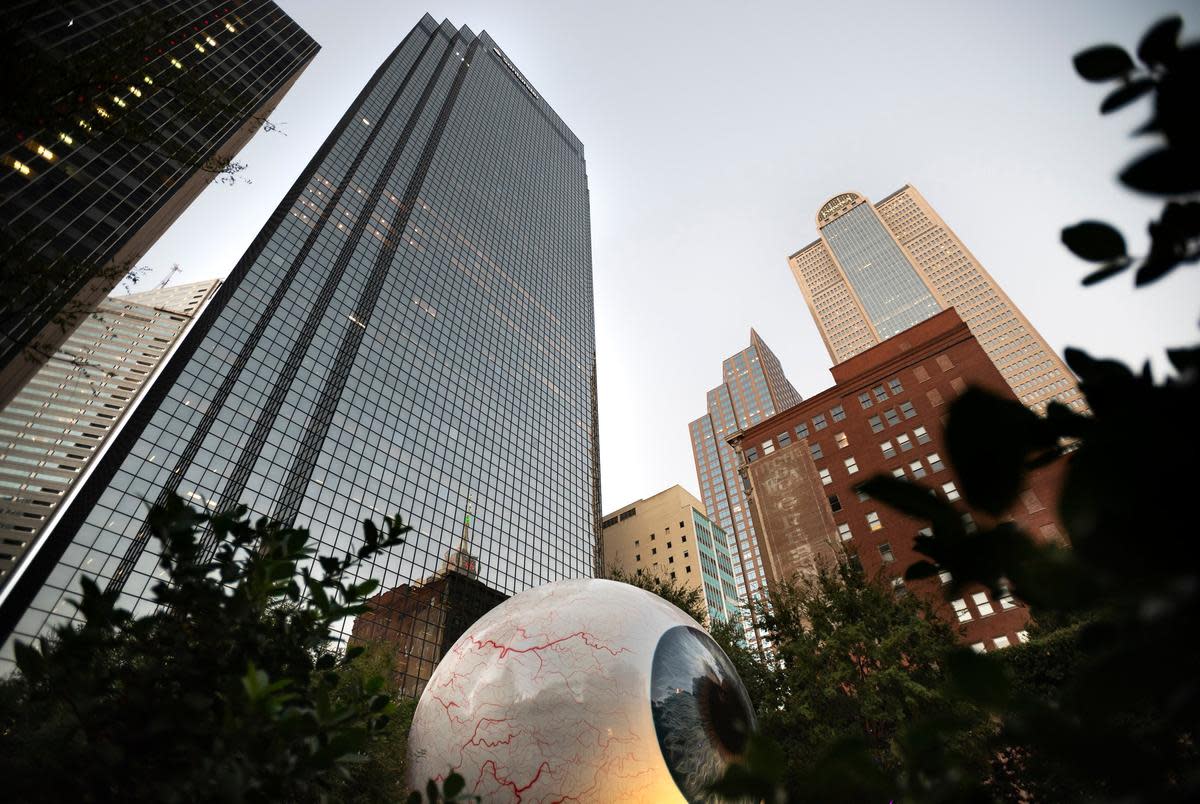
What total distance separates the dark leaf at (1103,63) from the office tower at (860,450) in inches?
1633

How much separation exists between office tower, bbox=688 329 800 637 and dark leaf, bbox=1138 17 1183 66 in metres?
127

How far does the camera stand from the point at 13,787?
238cm

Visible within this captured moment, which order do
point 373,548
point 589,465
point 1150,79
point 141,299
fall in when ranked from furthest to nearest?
1. point 141,299
2. point 589,465
3. point 373,548
4. point 1150,79

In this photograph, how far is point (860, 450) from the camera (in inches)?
1833

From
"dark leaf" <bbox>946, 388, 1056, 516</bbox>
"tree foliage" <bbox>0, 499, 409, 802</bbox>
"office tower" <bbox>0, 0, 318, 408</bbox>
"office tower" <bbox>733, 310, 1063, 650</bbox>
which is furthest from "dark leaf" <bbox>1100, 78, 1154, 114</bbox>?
"office tower" <bbox>733, 310, 1063, 650</bbox>

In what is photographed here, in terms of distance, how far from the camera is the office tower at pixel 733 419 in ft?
439

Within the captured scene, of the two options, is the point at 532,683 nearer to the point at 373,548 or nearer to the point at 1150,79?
the point at 373,548

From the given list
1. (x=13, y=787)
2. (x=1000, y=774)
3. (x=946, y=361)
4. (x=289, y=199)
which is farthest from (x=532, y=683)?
(x=289, y=199)

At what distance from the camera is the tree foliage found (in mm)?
2441

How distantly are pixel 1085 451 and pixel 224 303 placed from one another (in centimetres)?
6536

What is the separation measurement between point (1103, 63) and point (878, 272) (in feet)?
474

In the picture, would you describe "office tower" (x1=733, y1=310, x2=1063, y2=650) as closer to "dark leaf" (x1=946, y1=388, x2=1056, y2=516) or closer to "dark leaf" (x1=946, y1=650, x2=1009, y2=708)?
"dark leaf" (x1=946, y1=650, x2=1009, y2=708)

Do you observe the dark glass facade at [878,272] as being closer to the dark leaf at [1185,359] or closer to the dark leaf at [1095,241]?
the dark leaf at [1095,241]

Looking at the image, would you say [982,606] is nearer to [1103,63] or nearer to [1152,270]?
[1152,270]
